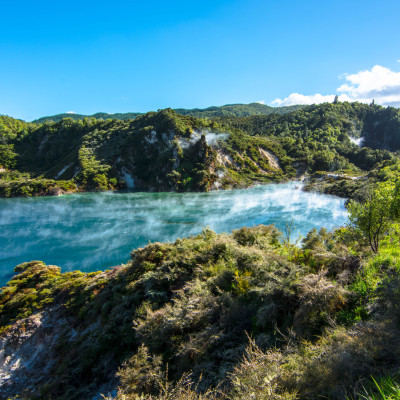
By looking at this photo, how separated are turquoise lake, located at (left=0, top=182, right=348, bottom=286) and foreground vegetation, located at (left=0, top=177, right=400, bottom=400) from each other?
48.7 feet

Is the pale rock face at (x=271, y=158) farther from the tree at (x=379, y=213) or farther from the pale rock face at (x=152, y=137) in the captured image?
the tree at (x=379, y=213)

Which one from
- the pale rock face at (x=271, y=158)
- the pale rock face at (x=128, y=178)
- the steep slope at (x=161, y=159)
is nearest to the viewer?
the steep slope at (x=161, y=159)

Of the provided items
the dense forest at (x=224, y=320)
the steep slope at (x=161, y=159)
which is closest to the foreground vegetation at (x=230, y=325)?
the dense forest at (x=224, y=320)

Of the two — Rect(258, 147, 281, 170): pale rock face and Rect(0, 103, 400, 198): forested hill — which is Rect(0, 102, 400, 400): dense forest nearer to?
Rect(0, 103, 400, 198): forested hill

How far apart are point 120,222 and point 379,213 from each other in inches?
1620

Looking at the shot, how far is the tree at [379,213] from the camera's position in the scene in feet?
34.9

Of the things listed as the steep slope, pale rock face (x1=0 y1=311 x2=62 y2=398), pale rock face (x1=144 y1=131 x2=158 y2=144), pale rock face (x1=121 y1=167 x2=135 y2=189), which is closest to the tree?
pale rock face (x1=0 y1=311 x2=62 y2=398)

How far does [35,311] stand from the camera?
1692cm

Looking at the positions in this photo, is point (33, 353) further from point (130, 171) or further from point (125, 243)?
point (130, 171)

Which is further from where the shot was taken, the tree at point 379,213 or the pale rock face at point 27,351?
the pale rock face at point 27,351

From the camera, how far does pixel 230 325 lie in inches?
305

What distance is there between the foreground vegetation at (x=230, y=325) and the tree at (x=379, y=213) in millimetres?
49

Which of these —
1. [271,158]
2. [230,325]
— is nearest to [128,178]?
[271,158]

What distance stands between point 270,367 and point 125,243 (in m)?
32.5
